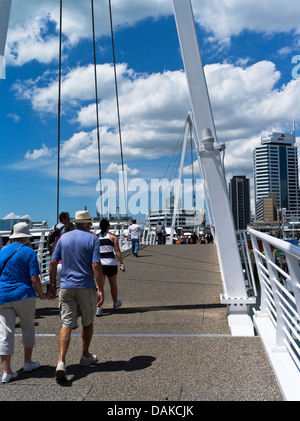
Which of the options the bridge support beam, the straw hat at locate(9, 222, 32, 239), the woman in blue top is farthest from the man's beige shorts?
the bridge support beam

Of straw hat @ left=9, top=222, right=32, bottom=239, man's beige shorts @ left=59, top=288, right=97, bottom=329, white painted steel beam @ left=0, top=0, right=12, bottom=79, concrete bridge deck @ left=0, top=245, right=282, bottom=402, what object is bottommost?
concrete bridge deck @ left=0, top=245, right=282, bottom=402

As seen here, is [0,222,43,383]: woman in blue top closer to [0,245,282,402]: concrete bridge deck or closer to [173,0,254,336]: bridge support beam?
[0,245,282,402]: concrete bridge deck

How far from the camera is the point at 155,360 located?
4934mm

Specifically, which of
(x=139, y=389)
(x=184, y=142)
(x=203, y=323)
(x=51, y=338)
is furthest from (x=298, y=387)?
(x=184, y=142)

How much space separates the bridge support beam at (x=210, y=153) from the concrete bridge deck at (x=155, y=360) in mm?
810

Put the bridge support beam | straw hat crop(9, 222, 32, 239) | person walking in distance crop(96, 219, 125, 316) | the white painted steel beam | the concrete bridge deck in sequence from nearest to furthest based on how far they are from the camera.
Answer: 1. the concrete bridge deck
2. straw hat crop(9, 222, 32, 239)
3. the bridge support beam
4. person walking in distance crop(96, 219, 125, 316)
5. the white painted steel beam

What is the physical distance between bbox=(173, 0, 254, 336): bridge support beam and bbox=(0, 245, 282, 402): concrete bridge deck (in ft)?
2.66

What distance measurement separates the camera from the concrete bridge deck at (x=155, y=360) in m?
3.98

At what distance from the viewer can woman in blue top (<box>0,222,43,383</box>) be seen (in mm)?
4551

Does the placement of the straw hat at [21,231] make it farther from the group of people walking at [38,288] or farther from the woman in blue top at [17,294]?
the woman in blue top at [17,294]

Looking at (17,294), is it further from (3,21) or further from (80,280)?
(3,21)

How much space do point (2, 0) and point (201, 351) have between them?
7.11 m

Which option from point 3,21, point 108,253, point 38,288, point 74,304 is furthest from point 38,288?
point 3,21
